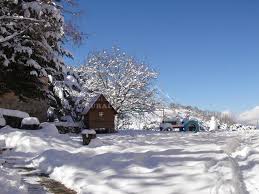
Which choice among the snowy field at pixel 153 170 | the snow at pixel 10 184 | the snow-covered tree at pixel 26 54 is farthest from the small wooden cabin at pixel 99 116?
the snow at pixel 10 184

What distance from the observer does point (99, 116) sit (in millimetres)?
27906

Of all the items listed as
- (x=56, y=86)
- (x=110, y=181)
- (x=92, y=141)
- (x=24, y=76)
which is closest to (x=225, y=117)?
(x=56, y=86)

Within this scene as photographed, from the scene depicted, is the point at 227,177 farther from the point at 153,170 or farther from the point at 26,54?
Answer: the point at 26,54

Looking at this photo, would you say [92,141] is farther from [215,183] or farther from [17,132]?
[215,183]

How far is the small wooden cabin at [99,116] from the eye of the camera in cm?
2752

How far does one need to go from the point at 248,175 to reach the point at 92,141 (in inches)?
333

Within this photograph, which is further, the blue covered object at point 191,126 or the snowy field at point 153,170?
the blue covered object at point 191,126

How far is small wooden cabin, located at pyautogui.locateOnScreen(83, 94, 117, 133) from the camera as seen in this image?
90.3ft

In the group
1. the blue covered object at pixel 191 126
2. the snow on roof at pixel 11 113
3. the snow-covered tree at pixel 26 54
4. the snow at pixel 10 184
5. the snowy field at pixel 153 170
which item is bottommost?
the snow at pixel 10 184

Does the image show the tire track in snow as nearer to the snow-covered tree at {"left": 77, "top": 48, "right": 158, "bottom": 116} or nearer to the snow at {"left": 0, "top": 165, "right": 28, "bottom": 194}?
the snow at {"left": 0, "top": 165, "right": 28, "bottom": 194}

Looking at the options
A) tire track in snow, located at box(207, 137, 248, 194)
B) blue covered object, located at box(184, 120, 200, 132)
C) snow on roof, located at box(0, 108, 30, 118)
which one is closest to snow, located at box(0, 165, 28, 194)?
tire track in snow, located at box(207, 137, 248, 194)

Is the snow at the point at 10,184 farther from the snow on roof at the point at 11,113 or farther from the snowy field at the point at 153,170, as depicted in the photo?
the snow on roof at the point at 11,113

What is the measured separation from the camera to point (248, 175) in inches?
316

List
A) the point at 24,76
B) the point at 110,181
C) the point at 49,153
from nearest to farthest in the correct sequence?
the point at 110,181 < the point at 49,153 < the point at 24,76
